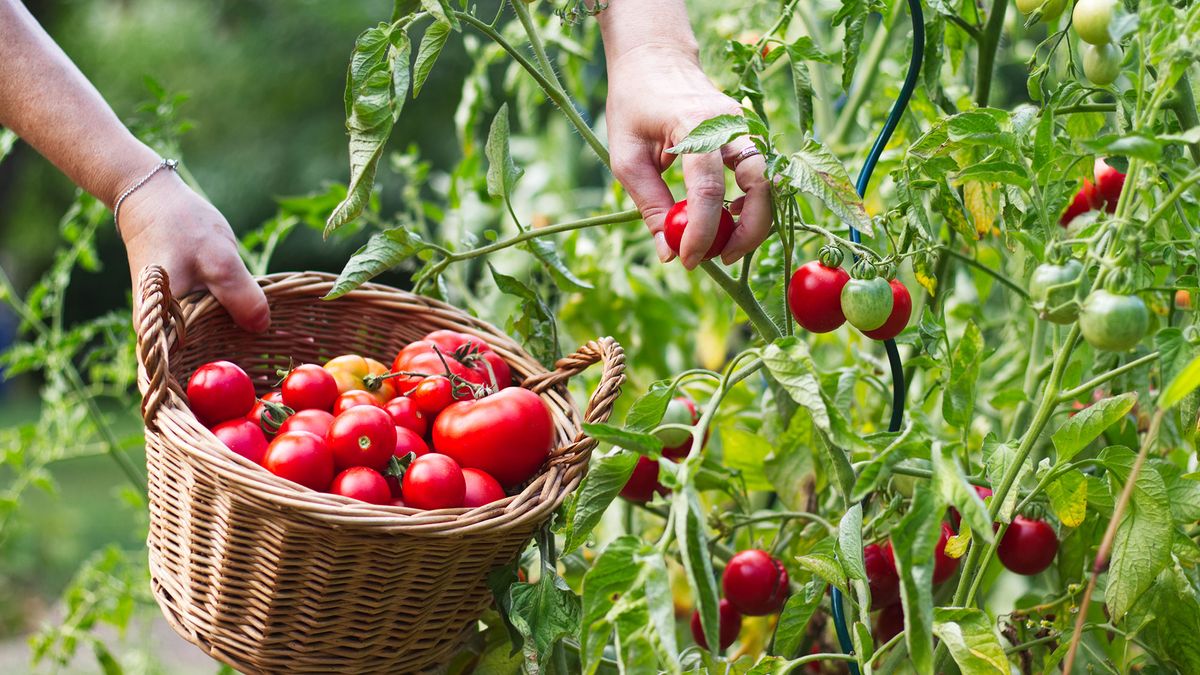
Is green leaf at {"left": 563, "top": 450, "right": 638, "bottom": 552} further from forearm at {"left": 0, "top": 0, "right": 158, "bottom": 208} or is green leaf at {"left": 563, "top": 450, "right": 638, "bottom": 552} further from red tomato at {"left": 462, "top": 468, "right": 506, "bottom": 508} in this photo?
forearm at {"left": 0, "top": 0, "right": 158, "bottom": 208}

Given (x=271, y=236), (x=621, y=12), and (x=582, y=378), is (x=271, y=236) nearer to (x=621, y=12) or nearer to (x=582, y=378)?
(x=582, y=378)

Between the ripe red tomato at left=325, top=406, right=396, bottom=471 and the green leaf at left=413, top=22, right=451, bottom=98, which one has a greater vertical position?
the green leaf at left=413, top=22, right=451, bottom=98

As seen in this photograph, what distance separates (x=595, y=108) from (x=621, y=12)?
6.90 ft

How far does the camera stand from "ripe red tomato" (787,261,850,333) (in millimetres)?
737

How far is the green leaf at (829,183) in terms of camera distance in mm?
683

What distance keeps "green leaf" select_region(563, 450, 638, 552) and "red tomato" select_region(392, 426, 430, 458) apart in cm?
27

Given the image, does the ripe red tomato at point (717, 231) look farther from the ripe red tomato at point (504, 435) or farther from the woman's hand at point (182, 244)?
the woman's hand at point (182, 244)

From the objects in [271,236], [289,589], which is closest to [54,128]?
[271,236]

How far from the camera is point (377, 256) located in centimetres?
94

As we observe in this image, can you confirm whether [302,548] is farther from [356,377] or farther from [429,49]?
[429,49]

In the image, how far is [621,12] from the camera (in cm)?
88

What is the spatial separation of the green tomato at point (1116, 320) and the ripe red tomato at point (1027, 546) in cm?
35

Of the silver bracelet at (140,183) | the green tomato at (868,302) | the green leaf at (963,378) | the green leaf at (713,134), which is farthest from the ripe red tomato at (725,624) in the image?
→ the silver bracelet at (140,183)

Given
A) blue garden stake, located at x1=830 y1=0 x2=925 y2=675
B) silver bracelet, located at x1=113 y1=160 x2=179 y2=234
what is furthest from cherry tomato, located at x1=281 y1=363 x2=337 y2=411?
blue garden stake, located at x1=830 y1=0 x2=925 y2=675
